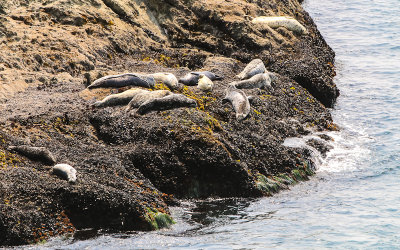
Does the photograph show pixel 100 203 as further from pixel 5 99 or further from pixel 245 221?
pixel 5 99

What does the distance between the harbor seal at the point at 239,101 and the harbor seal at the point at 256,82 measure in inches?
27.1

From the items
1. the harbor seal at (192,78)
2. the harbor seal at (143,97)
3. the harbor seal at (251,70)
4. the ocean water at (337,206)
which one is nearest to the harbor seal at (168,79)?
the harbor seal at (192,78)

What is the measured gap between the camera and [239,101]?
31.9 ft

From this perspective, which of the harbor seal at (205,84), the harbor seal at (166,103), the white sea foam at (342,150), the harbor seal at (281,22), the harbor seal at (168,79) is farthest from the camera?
the harbor seal at (281,22)

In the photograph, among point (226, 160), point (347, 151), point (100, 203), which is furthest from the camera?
point (347, 151)

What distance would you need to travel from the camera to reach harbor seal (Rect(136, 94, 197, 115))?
8.63 metres

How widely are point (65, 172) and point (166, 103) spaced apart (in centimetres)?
244

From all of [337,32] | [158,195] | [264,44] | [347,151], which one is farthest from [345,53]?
[158,195]

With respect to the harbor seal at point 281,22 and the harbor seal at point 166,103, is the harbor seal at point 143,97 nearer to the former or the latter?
the harbor seal at point 166,103

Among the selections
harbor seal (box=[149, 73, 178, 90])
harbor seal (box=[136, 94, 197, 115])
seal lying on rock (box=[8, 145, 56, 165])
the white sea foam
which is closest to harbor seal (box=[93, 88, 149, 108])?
harbor seal (box=[136, 94, 197, 115])

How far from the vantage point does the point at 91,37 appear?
11773mm

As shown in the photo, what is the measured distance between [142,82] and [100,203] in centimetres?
338

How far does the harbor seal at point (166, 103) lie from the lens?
28.3 feet

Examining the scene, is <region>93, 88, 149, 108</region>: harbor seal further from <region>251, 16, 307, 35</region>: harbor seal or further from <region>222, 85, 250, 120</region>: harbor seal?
<region>251, 16, 307, 35</region>: harbor seal
